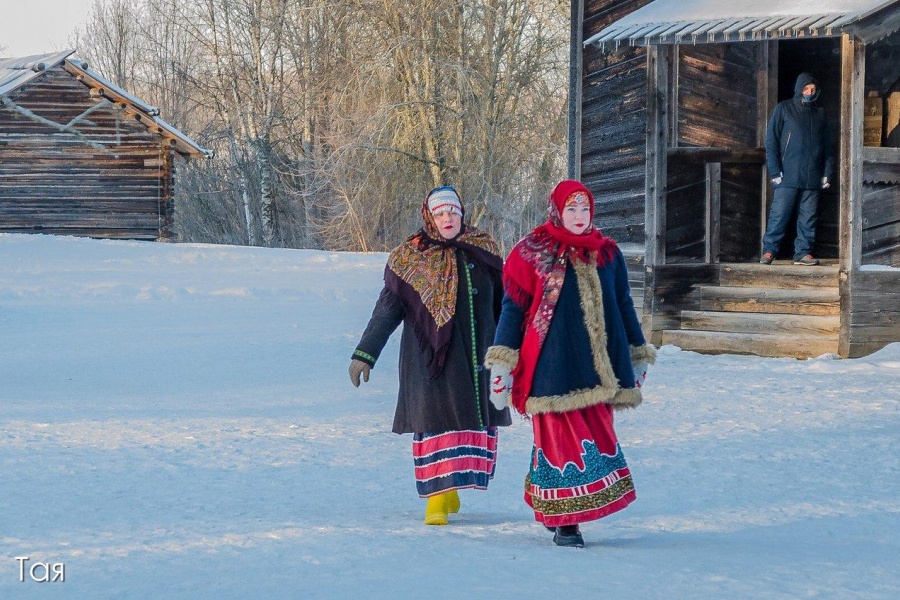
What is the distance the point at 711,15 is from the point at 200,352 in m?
5.76

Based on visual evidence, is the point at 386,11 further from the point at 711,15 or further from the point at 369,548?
the point at 369,548

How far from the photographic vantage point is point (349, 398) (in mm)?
9242

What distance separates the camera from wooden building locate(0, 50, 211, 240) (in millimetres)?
26172

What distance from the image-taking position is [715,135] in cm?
1225

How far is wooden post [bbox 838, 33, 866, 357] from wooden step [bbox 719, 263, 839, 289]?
0.34m

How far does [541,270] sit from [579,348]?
347mm

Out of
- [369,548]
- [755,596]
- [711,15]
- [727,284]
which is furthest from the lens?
[727,284]

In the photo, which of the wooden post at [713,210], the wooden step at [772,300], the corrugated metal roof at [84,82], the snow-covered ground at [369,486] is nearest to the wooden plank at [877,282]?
the wooden step at [772,300]

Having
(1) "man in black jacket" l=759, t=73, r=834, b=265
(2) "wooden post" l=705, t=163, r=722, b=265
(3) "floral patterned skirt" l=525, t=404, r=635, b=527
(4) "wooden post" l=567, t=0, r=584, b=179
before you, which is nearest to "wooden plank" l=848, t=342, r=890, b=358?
(1) "man in black jacket" l=759, t=73, r=834, b=265

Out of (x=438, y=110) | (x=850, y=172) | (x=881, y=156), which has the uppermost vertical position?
(x=438, y=110)

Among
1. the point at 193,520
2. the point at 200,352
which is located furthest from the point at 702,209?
the point at 193,520

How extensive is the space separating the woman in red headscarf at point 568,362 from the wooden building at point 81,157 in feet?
74.2

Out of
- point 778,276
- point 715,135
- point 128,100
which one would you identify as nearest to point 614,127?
point 715,135

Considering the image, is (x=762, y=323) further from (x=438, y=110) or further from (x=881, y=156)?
(x=438, y=110)
